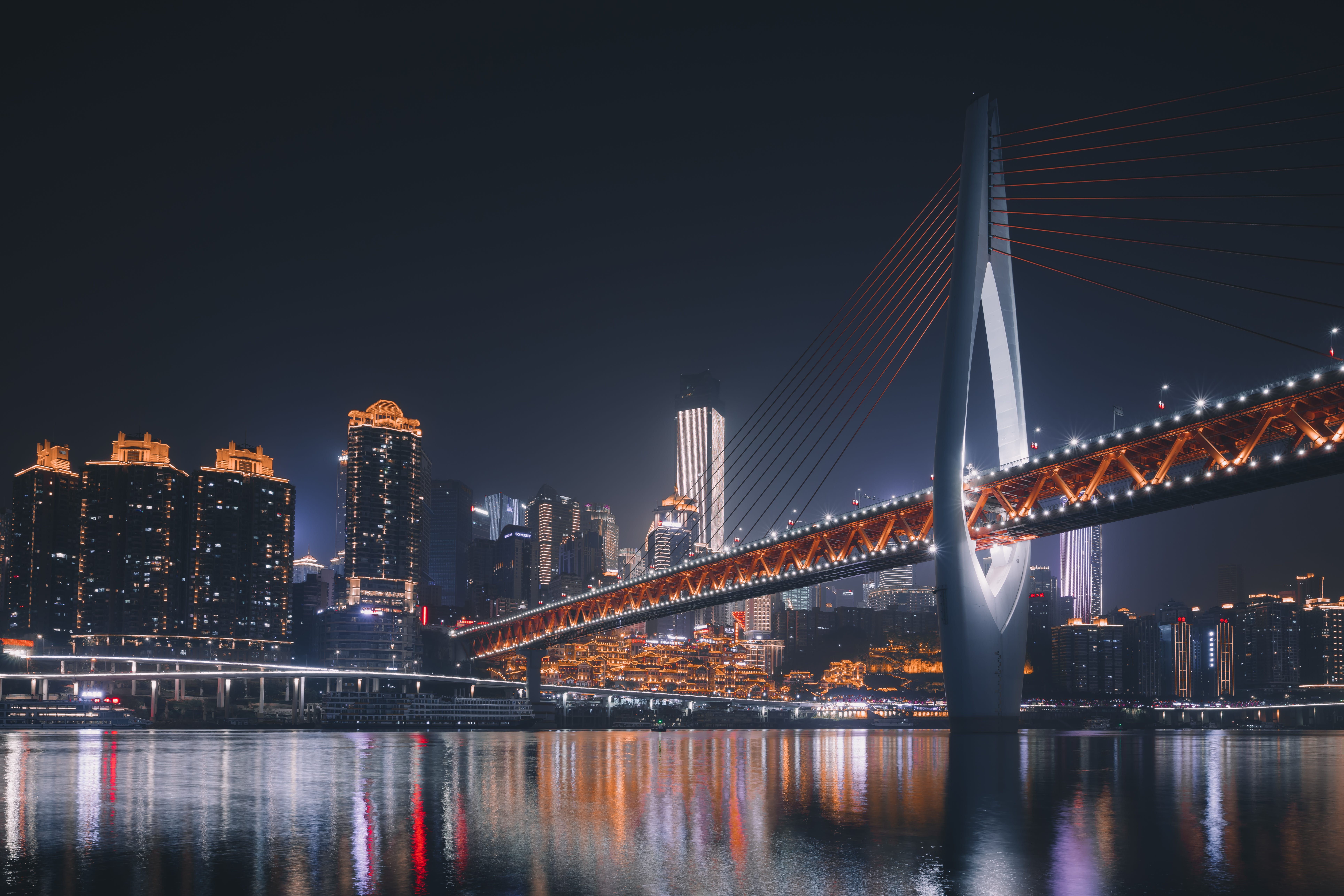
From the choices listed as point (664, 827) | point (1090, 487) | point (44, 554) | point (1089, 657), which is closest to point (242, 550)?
point (44, 554)

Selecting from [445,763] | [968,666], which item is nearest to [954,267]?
[968,666]

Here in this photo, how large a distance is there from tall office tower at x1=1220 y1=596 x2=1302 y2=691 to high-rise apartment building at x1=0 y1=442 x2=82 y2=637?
199 metres

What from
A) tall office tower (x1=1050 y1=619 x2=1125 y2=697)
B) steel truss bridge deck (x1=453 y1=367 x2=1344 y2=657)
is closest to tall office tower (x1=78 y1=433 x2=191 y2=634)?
steel truss bridge deck (x1=453 y1=367 x2=1344 y2=657)

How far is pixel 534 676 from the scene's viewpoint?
392 feet

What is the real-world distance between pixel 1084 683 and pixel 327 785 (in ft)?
567

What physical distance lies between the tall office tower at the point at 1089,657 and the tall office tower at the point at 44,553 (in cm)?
16429

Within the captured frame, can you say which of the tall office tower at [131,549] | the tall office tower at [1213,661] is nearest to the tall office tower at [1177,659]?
the tall office tower at [1213,661]

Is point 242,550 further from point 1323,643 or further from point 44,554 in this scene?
point 1323,643

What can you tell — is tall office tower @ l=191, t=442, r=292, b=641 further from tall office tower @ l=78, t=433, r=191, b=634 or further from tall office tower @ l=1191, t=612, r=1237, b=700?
tall office tower @ l=1191, t=612, r=1237, b=700

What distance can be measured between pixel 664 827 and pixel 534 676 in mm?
102878

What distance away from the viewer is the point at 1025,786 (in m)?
29.5

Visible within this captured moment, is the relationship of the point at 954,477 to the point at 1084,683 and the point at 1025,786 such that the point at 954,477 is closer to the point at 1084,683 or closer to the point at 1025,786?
the point at 1025,786

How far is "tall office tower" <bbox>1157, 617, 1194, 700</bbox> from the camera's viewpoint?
193 m

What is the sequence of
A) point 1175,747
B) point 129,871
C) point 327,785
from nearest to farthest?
1. point 129,871
2. point 327,785
3. point 1175,747
